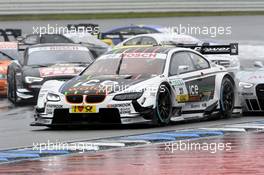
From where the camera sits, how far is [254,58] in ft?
98.4

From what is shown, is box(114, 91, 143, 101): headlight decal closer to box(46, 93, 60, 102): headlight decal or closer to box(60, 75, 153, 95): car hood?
box(60, 75, 153, 95): car hood

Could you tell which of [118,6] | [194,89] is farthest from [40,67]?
[118,6]

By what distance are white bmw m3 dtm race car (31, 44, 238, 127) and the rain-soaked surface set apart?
2.10 metres

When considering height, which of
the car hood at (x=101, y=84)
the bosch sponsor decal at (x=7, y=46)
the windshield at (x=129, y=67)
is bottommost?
the bosch sponsor decal at (x=7, y=46)

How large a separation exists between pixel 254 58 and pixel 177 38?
164 inches

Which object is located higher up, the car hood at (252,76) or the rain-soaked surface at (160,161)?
the rain-soaked surface at (160,161)

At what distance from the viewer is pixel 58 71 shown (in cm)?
1869

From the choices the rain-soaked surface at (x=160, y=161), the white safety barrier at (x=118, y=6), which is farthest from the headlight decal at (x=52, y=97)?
the white safety barrier at (x=118, y=6)

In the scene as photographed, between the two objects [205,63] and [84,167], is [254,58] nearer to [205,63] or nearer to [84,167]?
[205,63]

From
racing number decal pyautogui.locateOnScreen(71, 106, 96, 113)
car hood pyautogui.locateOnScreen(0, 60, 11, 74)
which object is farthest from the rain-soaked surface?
car hood pyautogui.locateOnScreen(0, 60, 11, 74)

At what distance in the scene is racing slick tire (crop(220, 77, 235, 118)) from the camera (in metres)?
15.3

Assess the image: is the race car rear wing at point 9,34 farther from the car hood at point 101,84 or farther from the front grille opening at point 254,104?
the car hood at point 101,84

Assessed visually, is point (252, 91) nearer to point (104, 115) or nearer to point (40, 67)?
point (104, 115)

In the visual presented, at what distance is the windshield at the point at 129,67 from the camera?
1427 centimetres
